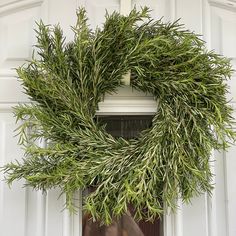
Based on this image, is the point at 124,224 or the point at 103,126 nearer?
the point at 103,126

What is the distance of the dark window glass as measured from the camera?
1304mm

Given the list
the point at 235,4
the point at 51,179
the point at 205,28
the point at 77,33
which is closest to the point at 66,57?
the point at 77,33

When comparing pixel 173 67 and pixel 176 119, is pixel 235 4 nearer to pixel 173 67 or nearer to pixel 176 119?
pixel 173 67

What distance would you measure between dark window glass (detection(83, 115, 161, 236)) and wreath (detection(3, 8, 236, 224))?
0.13 metres

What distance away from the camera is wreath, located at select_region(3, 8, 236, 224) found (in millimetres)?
1090

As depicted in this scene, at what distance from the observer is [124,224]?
1305 mm

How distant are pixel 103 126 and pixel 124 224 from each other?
35 centimetres

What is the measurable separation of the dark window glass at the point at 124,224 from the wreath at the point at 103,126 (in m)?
0.13

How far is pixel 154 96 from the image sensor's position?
48.8 inches

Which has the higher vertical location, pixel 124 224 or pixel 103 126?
pixel 103 126

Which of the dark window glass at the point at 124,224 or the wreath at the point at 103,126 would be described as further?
the dark window glass at the point at 124,224

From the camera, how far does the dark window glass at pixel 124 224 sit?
130cm

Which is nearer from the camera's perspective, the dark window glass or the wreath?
the wreath

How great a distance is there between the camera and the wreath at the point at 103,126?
42.9 inches
